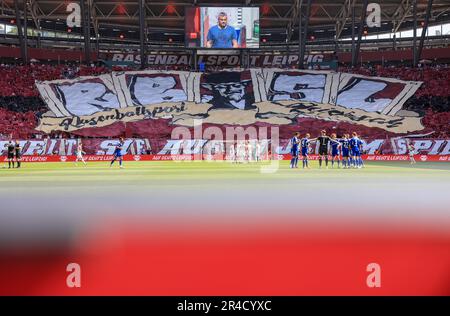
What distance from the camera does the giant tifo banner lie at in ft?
157

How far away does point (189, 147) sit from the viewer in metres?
49.5

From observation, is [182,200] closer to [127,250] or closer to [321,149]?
[127,250]

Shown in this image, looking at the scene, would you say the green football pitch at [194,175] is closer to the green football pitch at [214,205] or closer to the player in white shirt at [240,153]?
the green football pitch at [214,205]

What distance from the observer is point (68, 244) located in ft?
24.5

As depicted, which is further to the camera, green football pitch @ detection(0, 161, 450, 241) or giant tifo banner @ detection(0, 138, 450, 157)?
giant tifo banner @ detection(0, 138, 450, 157)

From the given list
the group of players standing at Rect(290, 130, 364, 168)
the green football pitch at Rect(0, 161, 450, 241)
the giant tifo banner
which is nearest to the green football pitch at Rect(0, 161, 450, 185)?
the group of players standing at Rect(290, 130, 364, 168)

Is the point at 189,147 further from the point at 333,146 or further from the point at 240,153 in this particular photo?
the point at 333,146

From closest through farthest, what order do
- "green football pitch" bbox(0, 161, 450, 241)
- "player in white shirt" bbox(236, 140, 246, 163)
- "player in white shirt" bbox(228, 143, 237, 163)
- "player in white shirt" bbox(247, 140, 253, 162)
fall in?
"green football pitch" bbox(0, 161, 450, 241) → "player in white shirt" bbox(247, 140, 253, 162) → "player in white shirt" bbox(236, 140, 246, 163) → "player in white shirt" bbox(228, 143, 237, 163)

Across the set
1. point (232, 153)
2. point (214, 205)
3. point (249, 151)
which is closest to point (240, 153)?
point (249, 151)

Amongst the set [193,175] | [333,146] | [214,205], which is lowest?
[193,175]

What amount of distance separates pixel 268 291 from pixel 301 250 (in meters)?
1.72

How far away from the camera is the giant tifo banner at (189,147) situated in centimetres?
4794

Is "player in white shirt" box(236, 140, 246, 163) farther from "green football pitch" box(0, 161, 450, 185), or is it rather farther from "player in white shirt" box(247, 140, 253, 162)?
"green football pitch" box(0, 161, 450, 185)
